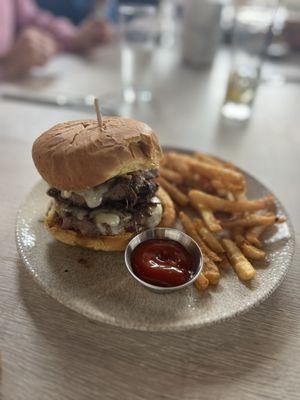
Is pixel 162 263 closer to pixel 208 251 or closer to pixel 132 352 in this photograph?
pixel 208 251

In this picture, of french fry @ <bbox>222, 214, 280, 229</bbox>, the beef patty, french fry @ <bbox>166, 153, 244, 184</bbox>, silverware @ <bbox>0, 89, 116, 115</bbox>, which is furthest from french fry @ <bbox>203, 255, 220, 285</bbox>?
silverware @ <bbox>0, 89, 116, 115</bbox>

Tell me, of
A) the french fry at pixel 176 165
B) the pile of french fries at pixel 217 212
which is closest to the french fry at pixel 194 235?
the pile of french fries at pixel 217 212

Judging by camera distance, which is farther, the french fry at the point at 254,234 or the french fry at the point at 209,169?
the french fry at the point at 209,169

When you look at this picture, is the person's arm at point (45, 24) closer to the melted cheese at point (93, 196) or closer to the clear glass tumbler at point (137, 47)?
the clear glass tumbler at point (137, 47)

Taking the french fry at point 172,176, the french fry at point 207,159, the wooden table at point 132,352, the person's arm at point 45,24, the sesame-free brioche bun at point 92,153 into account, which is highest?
the person's arm at point 45,24

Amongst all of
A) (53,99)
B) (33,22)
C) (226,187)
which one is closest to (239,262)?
(226,187)

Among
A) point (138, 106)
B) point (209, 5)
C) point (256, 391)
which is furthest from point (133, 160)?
point (209, 5)
